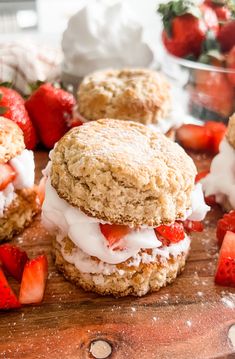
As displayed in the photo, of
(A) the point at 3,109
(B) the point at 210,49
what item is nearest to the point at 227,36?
(B) the point at 210,49

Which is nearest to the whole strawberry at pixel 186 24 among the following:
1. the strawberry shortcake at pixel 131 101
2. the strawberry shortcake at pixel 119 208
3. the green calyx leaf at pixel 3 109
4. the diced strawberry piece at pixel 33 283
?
the strawberry shortcake at pixel 131 101

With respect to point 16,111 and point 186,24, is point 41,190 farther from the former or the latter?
point 186,24

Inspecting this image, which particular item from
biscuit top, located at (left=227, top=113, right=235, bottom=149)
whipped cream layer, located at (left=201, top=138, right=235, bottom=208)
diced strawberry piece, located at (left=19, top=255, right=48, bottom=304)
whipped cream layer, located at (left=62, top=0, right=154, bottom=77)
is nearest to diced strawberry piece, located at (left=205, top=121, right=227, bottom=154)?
whipped cream layer, located at (left=201, top=138, right=235, bottom=208)

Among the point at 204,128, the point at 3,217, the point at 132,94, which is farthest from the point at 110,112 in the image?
the point at 3,217


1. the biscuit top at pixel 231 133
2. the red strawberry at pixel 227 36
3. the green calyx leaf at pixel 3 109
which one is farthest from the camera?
the red strawberry at pixel 227 36

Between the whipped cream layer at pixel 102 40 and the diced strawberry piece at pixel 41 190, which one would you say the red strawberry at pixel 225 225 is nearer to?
the diced strawberry piece at pixel 41 190

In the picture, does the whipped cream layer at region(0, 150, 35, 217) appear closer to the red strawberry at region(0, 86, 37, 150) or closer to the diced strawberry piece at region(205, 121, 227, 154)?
the red strawberry at region(0, 86, 37, 150)
